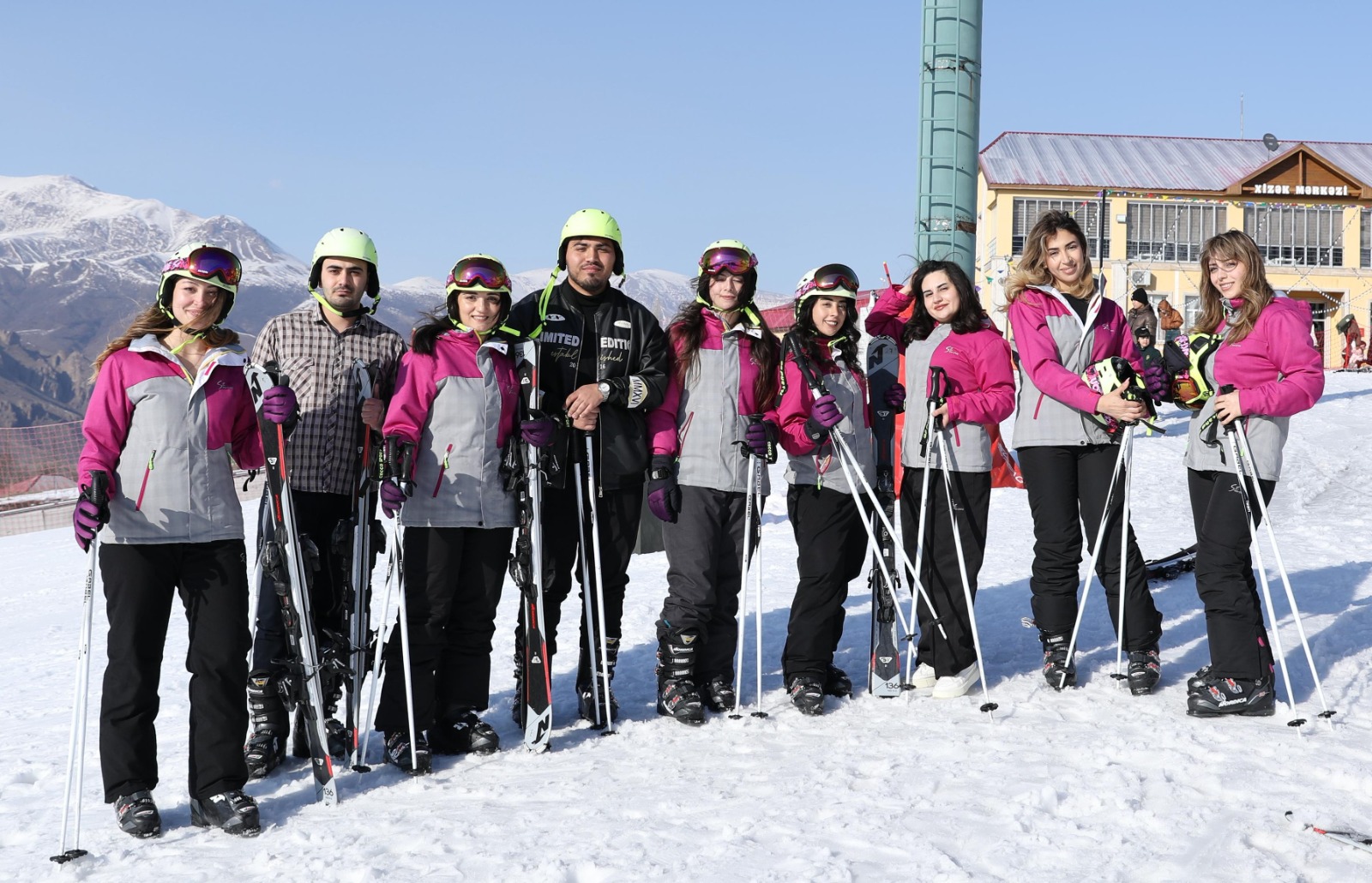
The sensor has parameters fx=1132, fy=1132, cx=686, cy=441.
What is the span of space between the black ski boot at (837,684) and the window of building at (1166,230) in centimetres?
4232

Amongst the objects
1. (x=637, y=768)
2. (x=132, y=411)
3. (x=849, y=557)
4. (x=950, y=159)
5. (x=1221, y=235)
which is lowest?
(x=637, y=768)

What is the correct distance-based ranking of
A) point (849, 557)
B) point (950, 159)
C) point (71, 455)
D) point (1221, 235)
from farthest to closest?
1. point (71, 455)
2. point (950, 159)
3. point (849, 557)
4. point (1221, 235)

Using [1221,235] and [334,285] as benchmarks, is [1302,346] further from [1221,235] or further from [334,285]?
[334,285]

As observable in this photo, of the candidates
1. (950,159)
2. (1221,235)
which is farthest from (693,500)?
(950,159)

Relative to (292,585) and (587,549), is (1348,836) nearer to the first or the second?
(587,549)

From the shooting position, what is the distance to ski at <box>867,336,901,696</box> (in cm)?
553

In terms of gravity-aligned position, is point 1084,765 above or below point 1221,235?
below

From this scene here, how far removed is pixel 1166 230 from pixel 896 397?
4306cm

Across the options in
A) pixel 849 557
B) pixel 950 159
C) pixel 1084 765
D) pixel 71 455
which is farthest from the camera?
pixel 71 455

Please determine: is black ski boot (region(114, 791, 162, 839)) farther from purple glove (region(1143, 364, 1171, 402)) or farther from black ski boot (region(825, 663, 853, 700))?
purple glove (region(1143, 364, 1171, 402))

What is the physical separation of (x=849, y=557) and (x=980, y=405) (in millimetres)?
967

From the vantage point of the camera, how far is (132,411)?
406cm

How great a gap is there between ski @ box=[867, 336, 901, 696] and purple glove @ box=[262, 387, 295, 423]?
2.77m

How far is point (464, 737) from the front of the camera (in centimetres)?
486
